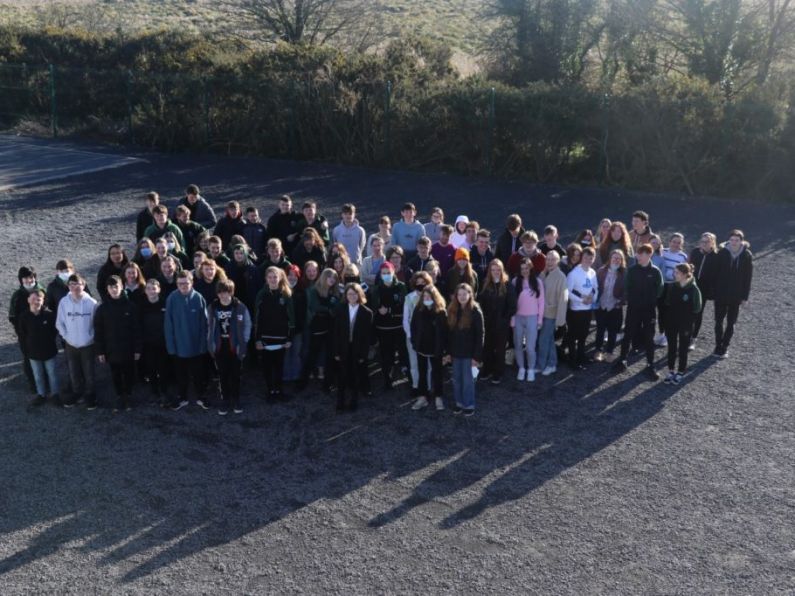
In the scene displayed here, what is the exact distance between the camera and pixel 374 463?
28.8 feet

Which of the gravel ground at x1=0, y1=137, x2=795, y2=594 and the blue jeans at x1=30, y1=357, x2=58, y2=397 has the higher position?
the blue jeans at x1=30, y1=357, x2=58, y2=397

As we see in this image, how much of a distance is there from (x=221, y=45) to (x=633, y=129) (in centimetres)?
1823

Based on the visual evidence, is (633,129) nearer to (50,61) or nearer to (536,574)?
(536,574)

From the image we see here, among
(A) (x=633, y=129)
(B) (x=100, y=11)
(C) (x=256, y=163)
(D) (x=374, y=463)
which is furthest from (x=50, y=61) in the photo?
(D) (x=374, y=463)

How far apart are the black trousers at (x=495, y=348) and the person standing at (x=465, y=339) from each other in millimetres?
887

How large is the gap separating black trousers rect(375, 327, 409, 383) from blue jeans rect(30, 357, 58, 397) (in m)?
3.99

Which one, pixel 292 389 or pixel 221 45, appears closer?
pixel 292 389

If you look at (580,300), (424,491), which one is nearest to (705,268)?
(580,300)

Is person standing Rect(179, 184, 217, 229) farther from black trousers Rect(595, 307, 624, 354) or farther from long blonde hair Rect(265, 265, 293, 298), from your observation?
black trousers Rect(595, 307, 624, 354)

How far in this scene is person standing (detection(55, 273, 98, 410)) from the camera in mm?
9750

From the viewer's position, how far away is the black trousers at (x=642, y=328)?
10828 millimetres

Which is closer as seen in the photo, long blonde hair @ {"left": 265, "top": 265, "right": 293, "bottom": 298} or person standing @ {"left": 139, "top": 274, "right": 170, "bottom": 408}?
person standing @ {"left": 139, "top": 274, "right": 170, "bottom": 408}

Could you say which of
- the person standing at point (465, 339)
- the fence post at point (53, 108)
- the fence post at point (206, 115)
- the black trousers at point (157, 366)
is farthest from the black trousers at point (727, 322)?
the fence post at point (53, 108)

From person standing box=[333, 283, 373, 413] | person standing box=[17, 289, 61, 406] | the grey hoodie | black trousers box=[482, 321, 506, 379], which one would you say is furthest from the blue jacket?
black trousers box=[482, 321, 506, 379]
